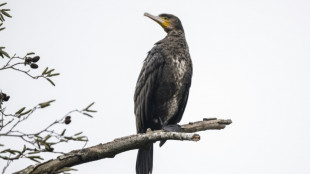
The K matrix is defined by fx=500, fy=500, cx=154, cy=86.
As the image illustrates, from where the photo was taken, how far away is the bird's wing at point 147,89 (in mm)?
6109

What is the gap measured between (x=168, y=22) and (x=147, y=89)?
136 centimetres

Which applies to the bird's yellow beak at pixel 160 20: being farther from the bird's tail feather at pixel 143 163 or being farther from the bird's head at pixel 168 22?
the bird's tail feather at pixel 143 163

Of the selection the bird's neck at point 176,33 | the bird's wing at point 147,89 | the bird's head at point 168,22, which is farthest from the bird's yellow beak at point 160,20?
the bird's wing at point 147,89

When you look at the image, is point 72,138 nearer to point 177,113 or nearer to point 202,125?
point 202,125

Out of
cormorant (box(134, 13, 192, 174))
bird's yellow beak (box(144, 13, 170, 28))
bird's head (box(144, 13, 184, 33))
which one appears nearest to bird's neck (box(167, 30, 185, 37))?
bird's head (box(144, 13, 184, 33))

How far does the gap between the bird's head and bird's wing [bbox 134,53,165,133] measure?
0.86 meters

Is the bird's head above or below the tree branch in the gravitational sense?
above

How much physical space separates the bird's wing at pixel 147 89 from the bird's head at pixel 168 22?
0.86 meters

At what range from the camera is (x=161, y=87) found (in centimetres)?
617

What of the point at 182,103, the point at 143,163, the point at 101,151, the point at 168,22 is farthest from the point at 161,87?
the point at 101,151

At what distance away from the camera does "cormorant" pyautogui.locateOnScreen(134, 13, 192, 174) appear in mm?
6129

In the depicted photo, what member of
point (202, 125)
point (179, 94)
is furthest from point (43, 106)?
point (179, 94)

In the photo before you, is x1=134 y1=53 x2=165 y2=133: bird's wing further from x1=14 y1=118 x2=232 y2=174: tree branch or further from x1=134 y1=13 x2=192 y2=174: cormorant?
x1=14 y1=118 x2=232 y2=174: tree branch

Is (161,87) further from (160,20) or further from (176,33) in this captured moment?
(160,20)
